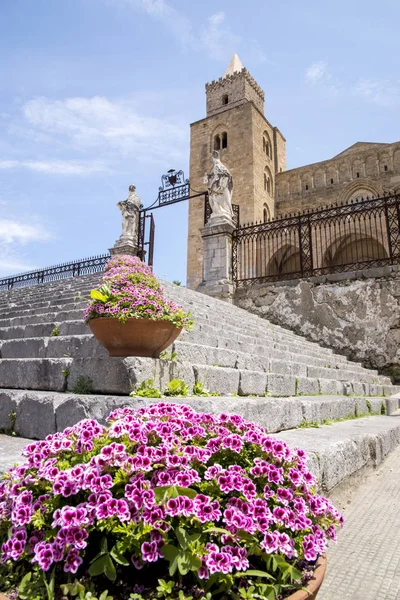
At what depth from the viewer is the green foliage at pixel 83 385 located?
2967mm

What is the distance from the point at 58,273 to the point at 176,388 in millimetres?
19233

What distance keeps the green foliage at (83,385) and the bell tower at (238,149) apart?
22.1 m

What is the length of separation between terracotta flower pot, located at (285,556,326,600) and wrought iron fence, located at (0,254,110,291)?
1692 centimetres

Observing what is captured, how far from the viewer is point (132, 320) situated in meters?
2.81

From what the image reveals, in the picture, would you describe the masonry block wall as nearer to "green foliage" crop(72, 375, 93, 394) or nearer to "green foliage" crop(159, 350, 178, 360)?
"green foliage" crop(159, 350, 178, 360)

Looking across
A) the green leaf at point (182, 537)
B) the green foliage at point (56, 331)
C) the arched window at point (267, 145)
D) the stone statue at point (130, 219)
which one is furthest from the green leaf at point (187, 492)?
the arched window at point (267, 145)

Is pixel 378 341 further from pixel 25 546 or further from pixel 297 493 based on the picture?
pixel 25 546

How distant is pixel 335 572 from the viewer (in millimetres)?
1932

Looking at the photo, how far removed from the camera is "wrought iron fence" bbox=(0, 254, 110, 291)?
61.6ft

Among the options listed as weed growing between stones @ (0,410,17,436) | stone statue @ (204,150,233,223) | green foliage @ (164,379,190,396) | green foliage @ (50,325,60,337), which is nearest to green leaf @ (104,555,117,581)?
green foliage @ (164,379,190,396)

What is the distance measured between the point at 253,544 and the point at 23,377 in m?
2.96

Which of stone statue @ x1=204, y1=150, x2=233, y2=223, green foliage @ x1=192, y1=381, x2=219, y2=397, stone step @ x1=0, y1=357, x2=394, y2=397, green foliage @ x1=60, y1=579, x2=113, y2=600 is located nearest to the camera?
green foliage @ x1=60, y1=579, x2=113, y2=600

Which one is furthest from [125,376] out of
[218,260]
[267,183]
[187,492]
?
[267,183]

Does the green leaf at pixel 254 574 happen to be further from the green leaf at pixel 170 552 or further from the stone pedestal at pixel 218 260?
the stone pedestal at pixel 218 260
